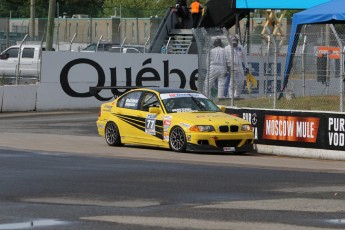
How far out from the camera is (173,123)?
64.8ft

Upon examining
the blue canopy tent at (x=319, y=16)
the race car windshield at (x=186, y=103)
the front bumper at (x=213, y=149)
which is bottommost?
the front bumper at (x=213, y=149)

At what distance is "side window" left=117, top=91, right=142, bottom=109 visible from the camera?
69.2ft

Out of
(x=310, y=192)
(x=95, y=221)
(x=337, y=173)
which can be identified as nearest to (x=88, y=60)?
(x=337, y=173)

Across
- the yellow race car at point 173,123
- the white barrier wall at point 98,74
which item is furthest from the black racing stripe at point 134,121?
the white barrier wall at point 98,74

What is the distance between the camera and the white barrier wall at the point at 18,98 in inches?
1223

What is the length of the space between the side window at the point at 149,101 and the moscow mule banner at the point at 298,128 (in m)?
1.97

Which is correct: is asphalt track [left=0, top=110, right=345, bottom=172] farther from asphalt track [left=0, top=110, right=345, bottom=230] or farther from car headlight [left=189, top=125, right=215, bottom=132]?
car headlight [left=189, top=125, right=215, bottom=132]

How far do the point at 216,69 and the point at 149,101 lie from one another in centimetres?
308

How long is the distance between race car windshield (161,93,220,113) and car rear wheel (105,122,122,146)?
55.2 inches

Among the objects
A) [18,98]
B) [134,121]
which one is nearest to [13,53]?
[18,98]

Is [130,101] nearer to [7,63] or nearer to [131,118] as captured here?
[131,118]

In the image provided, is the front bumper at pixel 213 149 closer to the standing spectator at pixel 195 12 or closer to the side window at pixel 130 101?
the side window at pixel 130 101

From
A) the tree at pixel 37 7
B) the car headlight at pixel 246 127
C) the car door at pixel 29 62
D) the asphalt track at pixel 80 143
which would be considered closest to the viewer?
the asphalt track at pixel 80 143

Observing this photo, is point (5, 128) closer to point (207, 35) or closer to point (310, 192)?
point (207, 35)
